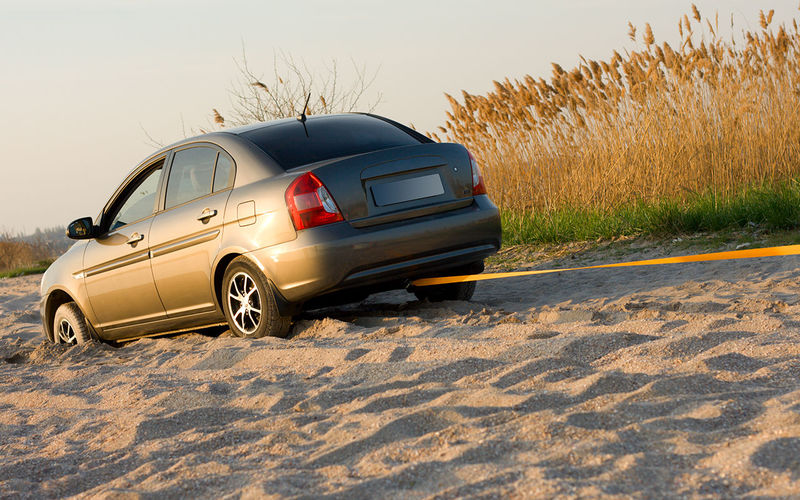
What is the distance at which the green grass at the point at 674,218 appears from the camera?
26.9 feet

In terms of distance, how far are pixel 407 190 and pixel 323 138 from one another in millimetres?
Answer: 797

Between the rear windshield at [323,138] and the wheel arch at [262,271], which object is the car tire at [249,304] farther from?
the rear windshield at [323,138]

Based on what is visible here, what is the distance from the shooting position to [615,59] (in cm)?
1040

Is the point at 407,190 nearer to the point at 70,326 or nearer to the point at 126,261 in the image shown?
the point at 126,261

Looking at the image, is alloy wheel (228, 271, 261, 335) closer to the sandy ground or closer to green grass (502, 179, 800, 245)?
the sandy ground

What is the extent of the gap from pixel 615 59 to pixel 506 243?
2616 mm

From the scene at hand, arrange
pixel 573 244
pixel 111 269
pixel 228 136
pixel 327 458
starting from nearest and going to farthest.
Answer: pixel 327 458
pixel 228 136
pixel 111 269
pixel 573 244

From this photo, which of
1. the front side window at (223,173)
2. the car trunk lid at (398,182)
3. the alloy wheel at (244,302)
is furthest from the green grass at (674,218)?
the front side window at (223,173)

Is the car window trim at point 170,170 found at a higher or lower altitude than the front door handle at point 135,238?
higher

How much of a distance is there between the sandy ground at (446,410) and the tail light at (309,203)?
2.52 ft

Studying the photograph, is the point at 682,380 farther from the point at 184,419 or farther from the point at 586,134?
the point at 586,134

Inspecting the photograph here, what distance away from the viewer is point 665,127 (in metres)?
9.89

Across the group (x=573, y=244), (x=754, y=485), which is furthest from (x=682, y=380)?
(x=573, y=244)

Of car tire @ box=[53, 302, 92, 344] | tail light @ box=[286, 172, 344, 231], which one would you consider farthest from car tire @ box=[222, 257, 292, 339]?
car tire @ box=[53, 302, 92, 344]
